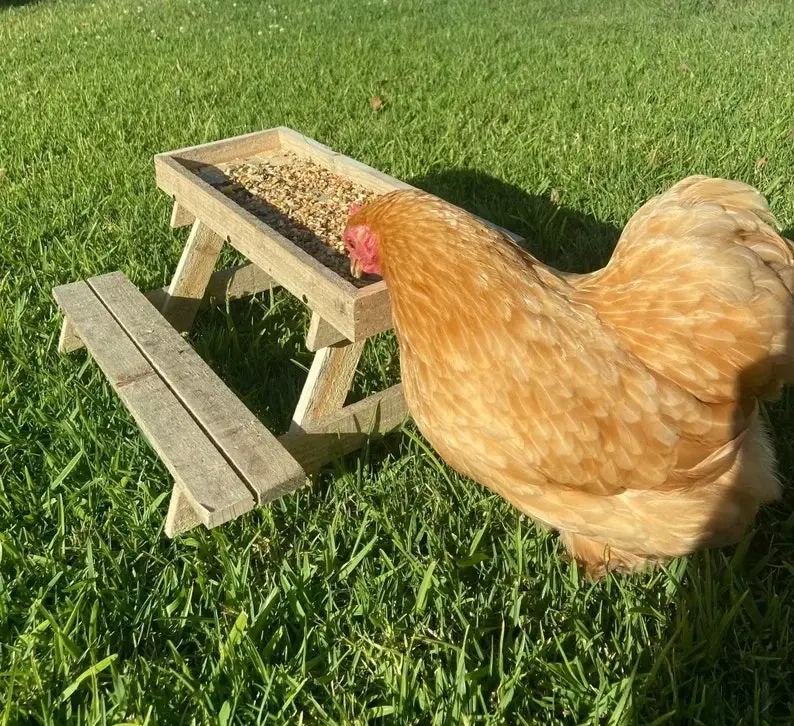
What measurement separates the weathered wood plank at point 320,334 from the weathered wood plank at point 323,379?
1.2 inches

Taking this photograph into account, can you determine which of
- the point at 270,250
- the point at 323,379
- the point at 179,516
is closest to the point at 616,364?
the point at 323,379

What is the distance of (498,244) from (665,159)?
279 cm

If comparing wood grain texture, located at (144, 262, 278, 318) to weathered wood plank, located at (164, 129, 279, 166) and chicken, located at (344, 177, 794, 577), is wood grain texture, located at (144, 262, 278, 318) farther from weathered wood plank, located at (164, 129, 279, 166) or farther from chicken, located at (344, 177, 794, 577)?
chicken, located at (344, 177, 794, 577)

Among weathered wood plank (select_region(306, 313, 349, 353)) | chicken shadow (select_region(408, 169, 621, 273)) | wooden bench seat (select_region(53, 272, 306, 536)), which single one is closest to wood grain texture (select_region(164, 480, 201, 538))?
wooden bench seat (select_region(53, 272, 306, 536))

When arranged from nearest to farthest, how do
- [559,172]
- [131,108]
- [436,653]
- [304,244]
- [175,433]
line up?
[436,653], [175,433], [304,244], [559,172], [131,108]

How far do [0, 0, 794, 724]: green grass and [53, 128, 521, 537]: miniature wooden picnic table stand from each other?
0.53 feet

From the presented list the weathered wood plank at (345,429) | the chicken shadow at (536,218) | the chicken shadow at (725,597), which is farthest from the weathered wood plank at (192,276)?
the chicken shadow at (725,597)

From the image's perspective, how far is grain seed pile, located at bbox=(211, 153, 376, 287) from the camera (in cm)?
234

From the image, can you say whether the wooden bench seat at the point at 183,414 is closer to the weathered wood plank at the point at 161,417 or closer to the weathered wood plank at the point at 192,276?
the weathered wood plank at the point at 161,417

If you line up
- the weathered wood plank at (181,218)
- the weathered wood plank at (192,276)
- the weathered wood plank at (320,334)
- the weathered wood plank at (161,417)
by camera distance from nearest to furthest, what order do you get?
the weathered wood plank at (161,417) < the weathered wood plank at (320,334) < the weathered wood plank at (192,276) < the weathered wood plank at (181,218)

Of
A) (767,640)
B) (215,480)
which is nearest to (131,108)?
(215,480)

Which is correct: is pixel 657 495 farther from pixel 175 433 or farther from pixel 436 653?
pixel 175 433

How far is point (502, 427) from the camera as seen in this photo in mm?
1537

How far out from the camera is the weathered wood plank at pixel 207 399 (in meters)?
1.73
